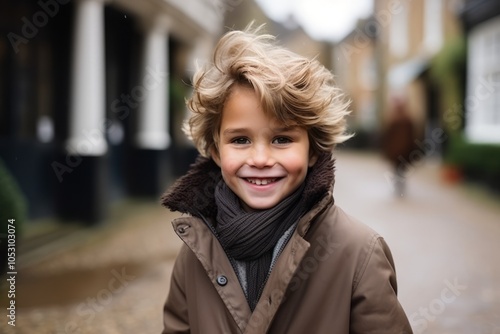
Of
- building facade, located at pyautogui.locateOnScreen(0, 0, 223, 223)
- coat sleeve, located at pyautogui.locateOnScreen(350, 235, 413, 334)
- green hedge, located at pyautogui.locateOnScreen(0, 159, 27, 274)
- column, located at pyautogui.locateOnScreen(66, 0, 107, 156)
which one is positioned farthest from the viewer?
column, located at pyautogui.locateOnScreen(66, 0, 107, 156)

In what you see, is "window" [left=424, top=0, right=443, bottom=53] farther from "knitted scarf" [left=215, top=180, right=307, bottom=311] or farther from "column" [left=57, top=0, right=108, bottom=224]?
"knitted scarf" [left=215, top=180, right=307, bottom=311]

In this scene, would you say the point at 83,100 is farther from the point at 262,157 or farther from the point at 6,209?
the point at 262,157

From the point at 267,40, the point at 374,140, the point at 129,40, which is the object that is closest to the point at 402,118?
the point at 129,40

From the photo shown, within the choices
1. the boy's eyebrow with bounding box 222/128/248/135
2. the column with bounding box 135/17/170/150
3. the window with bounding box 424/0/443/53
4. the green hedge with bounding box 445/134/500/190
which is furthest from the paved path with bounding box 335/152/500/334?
the window with bounding box 424/0/443/53

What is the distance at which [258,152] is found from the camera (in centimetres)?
165

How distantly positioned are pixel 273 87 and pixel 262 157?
19cm

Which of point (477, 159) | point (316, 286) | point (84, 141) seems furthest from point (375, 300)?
point (477, 159)

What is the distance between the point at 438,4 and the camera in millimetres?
23703

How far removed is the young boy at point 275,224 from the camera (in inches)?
61.9

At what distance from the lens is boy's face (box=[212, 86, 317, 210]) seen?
1.64 m

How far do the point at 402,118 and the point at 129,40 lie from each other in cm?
557

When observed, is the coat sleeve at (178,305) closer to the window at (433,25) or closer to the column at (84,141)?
the column at (84,141)

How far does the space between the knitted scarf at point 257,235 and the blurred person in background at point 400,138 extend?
1026 cm

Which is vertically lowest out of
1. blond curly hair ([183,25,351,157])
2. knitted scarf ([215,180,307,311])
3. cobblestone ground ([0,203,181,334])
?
cobblestone ground ([0,203,181,334])
